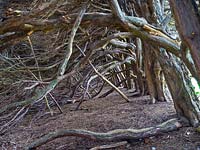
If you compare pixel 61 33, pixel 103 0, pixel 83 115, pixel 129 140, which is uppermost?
pixel 103 0

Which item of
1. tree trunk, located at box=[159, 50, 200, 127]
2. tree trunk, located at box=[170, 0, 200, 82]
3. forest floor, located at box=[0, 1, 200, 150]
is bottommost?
forest floor, located at box=[0, 1, 200, 150]

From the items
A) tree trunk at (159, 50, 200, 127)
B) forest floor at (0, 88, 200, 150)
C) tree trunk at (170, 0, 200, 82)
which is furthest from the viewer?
tree trunk at (159, 50, 200, 127)

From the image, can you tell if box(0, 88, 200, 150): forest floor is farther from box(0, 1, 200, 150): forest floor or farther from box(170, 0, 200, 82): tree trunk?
box(170, 0, 200, 82): tree trunk

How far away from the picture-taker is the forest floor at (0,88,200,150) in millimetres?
3154

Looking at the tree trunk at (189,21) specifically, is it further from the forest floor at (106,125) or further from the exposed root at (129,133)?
the exposed root at (129,133)

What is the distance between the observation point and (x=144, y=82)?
5.59 m

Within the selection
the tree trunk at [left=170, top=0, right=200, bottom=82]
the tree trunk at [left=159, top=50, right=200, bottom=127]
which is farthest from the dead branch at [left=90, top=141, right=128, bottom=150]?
the tree trunk at [left=170, top=0, right=200, bottom=82]

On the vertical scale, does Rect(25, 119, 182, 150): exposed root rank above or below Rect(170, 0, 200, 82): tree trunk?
below

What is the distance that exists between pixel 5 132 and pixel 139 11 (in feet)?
8.67

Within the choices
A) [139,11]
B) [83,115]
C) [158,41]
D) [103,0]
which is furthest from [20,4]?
[158,41]

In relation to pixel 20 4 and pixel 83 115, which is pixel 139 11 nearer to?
pixel 20 4

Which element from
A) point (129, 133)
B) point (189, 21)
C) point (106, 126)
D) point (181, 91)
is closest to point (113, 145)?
point (129, 133)

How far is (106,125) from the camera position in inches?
155

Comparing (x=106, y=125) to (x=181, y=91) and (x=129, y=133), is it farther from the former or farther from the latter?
(x=181, y=91)
